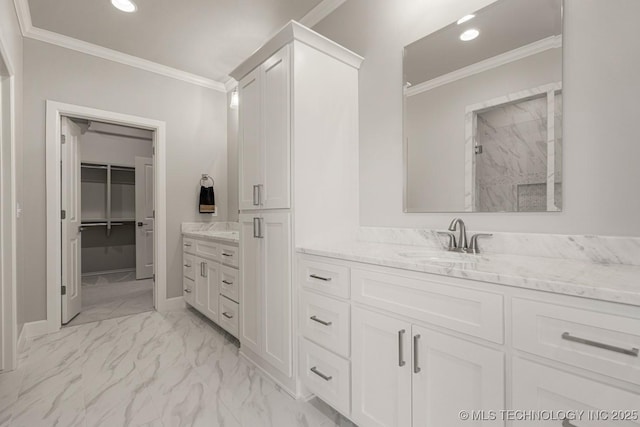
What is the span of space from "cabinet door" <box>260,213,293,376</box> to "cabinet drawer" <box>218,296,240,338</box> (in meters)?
0.52

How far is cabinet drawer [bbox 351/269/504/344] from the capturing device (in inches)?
40.1

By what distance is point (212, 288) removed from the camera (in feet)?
9.41

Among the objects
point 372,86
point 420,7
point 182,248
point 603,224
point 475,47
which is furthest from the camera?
point 182,248

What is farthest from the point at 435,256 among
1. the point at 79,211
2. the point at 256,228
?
the point at 79,211

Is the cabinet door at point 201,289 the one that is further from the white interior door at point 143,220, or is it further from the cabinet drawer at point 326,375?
the white interior door at point 143,220

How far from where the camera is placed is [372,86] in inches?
84.9

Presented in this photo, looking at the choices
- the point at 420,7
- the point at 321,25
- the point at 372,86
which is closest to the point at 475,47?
the point at 420,7

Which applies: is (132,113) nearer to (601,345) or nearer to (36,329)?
(36,329)

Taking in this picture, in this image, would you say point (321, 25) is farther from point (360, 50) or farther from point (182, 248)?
point (182, 248)

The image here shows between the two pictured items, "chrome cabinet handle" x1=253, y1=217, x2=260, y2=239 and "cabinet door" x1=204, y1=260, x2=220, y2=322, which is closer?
"chrome cabinet handle" x1=253, y1=217, x2=260, y2=239

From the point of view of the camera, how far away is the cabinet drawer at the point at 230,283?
8.11 feet

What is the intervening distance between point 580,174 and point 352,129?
1.33m

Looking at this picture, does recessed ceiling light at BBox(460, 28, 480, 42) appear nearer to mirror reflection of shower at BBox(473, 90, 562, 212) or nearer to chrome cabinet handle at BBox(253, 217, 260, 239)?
mirror reflection of shower at BBox(473, 90, 562, 212)

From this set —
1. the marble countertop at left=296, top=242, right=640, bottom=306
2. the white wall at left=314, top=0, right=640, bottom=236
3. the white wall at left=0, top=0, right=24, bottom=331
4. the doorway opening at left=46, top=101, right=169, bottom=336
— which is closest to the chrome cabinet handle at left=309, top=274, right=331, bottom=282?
the marble countertop at left=296, top=242, right=640, bottom=306
